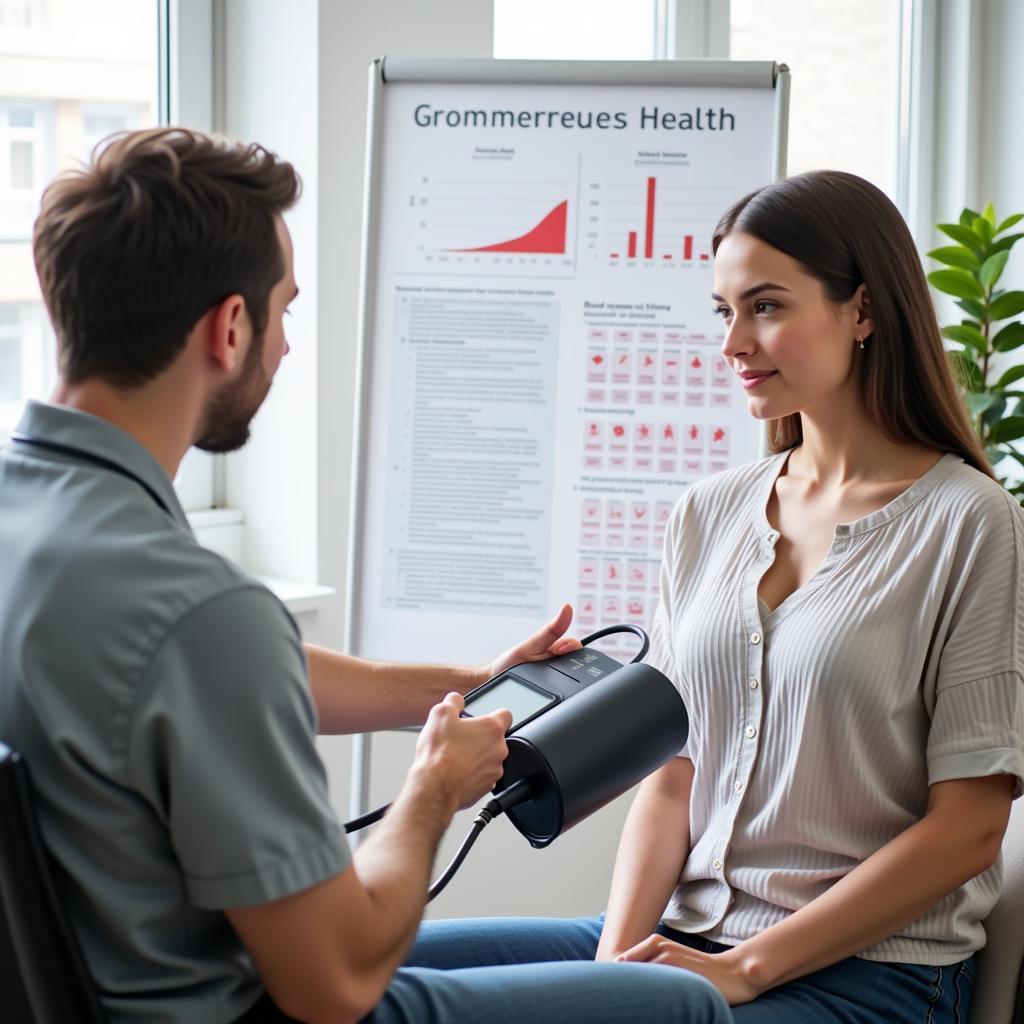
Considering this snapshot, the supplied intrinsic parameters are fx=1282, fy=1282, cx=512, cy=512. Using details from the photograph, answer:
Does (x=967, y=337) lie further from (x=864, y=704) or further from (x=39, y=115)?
(x=39, y=115)

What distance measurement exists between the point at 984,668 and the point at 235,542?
172 cm

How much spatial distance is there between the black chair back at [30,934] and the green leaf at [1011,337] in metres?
2.43

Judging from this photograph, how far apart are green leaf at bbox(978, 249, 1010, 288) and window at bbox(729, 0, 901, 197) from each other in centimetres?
78

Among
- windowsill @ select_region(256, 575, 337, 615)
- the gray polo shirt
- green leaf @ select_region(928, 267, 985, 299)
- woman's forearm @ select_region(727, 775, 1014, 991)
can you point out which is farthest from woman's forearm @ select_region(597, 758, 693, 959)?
green leaf @ select_region(928, 267, 985, 299)

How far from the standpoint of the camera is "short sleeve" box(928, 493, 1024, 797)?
4.45 ft

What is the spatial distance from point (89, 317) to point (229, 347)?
11 centimetres

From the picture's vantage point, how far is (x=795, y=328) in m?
1.54

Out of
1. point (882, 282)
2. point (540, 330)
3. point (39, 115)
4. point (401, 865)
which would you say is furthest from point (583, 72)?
point (401, 865)

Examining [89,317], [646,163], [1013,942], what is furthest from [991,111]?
[89,317]

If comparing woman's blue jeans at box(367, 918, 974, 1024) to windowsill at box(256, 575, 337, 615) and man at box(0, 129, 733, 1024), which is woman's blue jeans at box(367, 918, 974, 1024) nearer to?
man at box(0, 129, 733, 1024)

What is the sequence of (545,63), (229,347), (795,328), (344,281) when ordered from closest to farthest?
(229,347), (795,328), (545,63), (344,281)

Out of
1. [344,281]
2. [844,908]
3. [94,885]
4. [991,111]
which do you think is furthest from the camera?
[991,111]

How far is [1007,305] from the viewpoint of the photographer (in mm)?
2803

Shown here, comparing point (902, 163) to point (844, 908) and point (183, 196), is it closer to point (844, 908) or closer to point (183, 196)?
point (844, 908)
